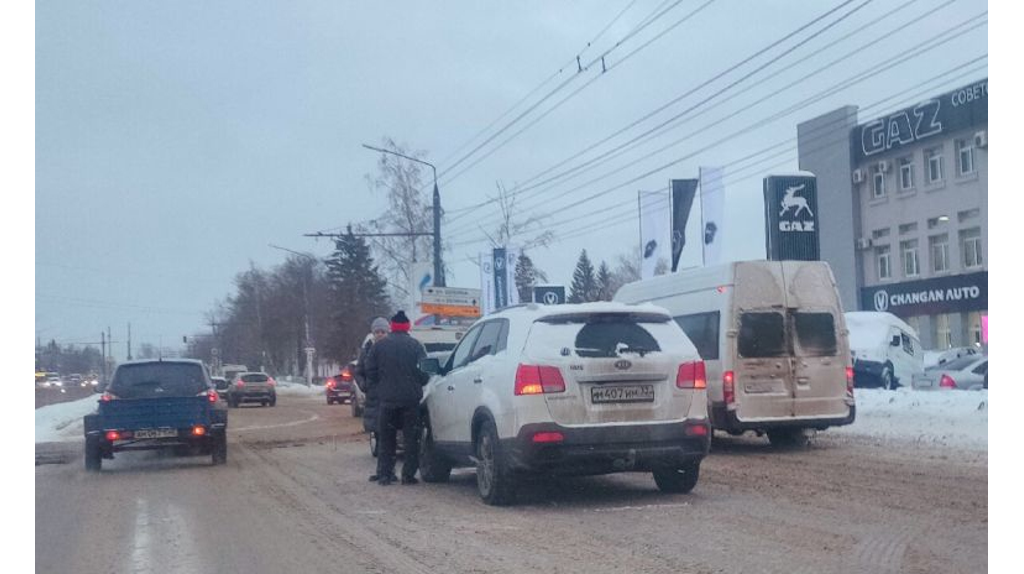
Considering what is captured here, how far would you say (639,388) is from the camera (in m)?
10.1

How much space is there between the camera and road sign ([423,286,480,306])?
3494cm

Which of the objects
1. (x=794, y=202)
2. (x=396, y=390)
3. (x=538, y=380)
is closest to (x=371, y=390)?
(x=396, y=390)

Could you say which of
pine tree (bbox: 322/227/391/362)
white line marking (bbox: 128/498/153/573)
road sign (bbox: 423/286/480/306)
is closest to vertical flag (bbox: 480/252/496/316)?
road sign (bbox: 423/286/480/306)

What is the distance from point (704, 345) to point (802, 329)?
54.5 inches

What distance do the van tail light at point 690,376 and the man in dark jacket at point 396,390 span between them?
333 cm

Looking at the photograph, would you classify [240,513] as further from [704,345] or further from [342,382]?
[342,382]

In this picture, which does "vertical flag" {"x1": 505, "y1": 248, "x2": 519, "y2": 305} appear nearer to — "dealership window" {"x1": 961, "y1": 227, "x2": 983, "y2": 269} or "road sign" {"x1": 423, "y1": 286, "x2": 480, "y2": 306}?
"road sign" {"x1": 423, "y1": 286, "x2": 480, "y2": 306}

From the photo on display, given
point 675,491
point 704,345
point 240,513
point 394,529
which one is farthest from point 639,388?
point 704,345

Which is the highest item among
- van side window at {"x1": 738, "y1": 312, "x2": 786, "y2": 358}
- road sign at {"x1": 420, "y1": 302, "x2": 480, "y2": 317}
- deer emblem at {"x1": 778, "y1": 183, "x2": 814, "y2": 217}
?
deer emblem at {"x1": 778, "y1": 183, "x2": 814, "y2": 217}

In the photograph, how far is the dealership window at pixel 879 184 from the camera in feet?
170

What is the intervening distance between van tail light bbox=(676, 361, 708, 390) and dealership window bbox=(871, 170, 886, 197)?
44.4 meters

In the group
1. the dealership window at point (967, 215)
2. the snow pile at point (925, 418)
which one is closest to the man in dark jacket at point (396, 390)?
the snow pile at point (925, 418)

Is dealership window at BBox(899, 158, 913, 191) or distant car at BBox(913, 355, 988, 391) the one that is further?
dealership window at BBox(899, 158, 913, 191)

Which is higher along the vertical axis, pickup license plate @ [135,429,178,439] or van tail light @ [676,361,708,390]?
van tail light @ [676,361,708,390]
